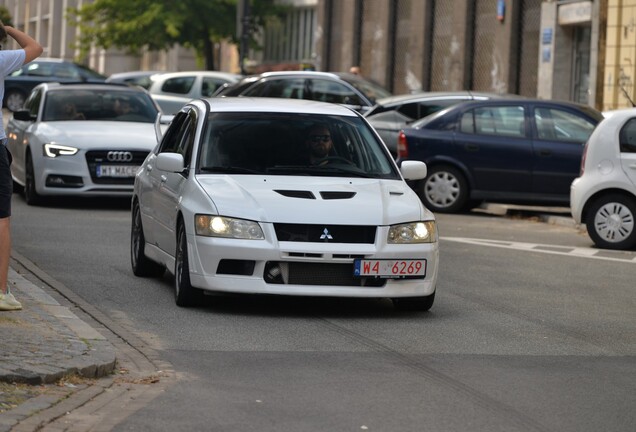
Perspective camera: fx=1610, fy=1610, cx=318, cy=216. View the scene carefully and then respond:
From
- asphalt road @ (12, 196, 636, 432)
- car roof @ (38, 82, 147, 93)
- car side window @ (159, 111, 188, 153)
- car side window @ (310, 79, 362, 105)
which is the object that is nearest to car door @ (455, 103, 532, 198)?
car roof @ (38, 82, 147, 93)

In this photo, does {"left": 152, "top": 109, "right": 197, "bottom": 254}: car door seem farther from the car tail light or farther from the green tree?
the green tree

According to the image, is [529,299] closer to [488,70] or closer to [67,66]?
[488,70]

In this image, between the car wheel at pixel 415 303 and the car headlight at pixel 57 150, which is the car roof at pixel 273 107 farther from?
the car headlight at pixel 57 150

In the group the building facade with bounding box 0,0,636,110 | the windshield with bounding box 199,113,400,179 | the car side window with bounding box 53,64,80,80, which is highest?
the building facade with bounding box 0,0,636,110

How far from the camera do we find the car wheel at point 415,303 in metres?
11.3

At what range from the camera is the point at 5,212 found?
34.7 ft

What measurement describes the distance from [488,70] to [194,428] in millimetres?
34271

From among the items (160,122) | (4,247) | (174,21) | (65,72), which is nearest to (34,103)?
(160,122)

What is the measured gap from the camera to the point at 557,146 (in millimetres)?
21516

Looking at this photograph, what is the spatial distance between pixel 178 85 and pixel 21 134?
15.0 meters

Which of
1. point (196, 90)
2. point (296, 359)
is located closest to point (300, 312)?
point (296, 359)

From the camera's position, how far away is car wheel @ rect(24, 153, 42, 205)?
20.1 m

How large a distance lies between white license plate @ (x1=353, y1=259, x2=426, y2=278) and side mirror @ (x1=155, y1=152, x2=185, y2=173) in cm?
163

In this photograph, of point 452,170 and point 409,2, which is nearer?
point 452,170
